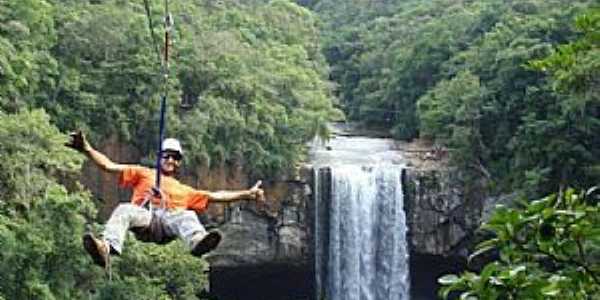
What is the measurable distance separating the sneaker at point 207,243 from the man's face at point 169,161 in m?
0.47

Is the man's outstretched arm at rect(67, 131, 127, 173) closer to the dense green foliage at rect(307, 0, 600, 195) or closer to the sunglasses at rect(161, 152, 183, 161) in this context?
the sunglasses at rect(161, 152, 183, 161)

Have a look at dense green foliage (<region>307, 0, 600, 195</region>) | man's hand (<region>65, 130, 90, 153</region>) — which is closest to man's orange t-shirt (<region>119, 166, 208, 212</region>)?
man's hand (<region>65, 130, 90, 153</region>)

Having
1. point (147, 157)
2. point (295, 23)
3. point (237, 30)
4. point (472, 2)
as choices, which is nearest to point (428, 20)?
point (472, 2)

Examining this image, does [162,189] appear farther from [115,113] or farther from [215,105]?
[215,105]

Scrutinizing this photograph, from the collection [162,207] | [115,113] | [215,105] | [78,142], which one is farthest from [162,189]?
[215,105]

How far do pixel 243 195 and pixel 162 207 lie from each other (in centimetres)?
45

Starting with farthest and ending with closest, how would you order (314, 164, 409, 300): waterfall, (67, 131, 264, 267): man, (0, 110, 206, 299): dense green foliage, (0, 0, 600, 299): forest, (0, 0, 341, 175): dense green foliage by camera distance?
(314, 164, 409, 300): waterfall → (0, 0, 341, 175): dense green foliage → (0, 0, 600, 299): forest → (0, 110, 206, 299): dense green foliage → (67, 131, 264, 267): man

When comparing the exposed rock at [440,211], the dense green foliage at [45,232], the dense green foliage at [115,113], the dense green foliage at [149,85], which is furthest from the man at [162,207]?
the exposed rock at [440,211]

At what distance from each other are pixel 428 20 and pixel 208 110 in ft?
45.9

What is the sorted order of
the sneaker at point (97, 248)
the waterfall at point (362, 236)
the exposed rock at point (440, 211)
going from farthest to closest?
the waterfall at point (362, 236), the exposed rock at point (440, 211), the sneaker at point (97, 248)

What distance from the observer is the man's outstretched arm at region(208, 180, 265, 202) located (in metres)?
4.70

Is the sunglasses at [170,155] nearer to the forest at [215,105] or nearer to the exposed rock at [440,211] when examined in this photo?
the forest at [215,105]

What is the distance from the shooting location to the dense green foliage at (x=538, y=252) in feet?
5.71

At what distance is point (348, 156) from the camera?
2386 centimetres
